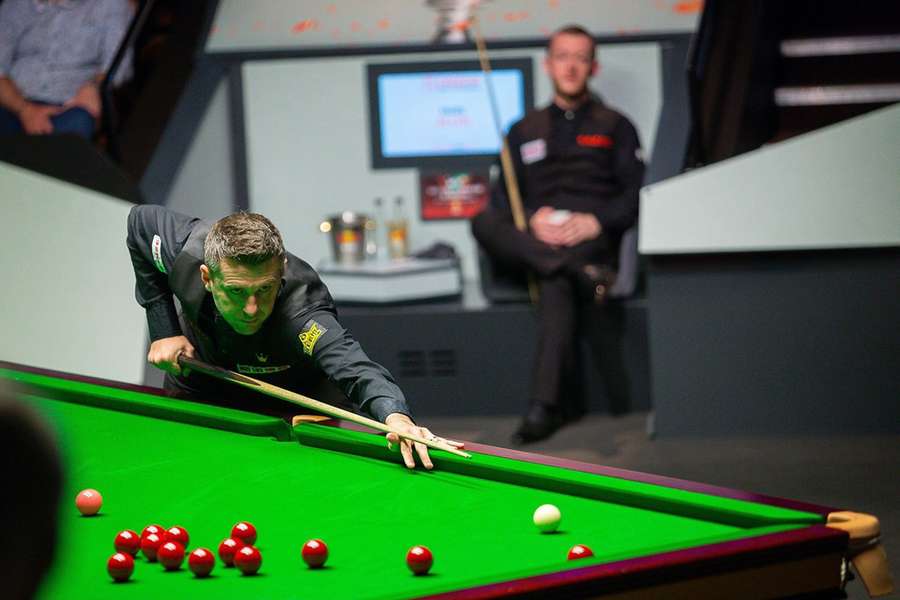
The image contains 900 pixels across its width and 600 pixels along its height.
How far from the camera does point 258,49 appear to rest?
20.4 feet

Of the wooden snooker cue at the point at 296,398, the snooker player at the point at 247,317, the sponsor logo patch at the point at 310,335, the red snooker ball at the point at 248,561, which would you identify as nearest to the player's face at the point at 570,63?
the snooker player at the point at 247,317

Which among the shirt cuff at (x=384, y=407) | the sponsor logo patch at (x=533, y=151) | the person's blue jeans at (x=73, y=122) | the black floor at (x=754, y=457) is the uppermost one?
the person's blue jeans at (x=73, y=122)

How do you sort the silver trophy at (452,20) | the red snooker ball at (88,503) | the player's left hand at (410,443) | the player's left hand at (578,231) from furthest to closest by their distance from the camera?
1. the silver trophy at (452,20)
2. the player's left hand at (578,231)
3. the player's left hand at (410,443)
4. the red snooker ball at (88,503)

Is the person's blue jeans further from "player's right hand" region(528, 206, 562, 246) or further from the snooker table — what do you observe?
the snooker table

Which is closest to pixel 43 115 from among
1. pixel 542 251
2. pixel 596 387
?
pixel 542 251

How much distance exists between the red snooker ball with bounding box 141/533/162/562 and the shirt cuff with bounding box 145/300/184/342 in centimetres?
128

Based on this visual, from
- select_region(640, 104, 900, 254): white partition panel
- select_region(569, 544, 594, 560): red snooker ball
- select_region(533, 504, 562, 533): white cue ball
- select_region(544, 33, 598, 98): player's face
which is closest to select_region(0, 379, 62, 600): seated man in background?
select_region(569, 544, 594, 560): red snooker ball

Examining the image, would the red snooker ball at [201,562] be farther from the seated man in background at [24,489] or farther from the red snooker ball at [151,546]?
the seated man in background at [24,489]

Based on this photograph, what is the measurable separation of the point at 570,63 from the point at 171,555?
11.7 feet

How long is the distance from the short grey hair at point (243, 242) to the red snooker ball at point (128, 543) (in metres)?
0.73

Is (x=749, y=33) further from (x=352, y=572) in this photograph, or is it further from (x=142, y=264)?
(x=352, y=572)

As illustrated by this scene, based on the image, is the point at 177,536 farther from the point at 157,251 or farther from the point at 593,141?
the point at 593,141

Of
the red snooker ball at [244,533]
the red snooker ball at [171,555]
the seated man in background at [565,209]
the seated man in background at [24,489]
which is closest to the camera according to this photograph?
the seated man in background at [24,489]

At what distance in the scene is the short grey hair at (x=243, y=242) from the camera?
100 inches
